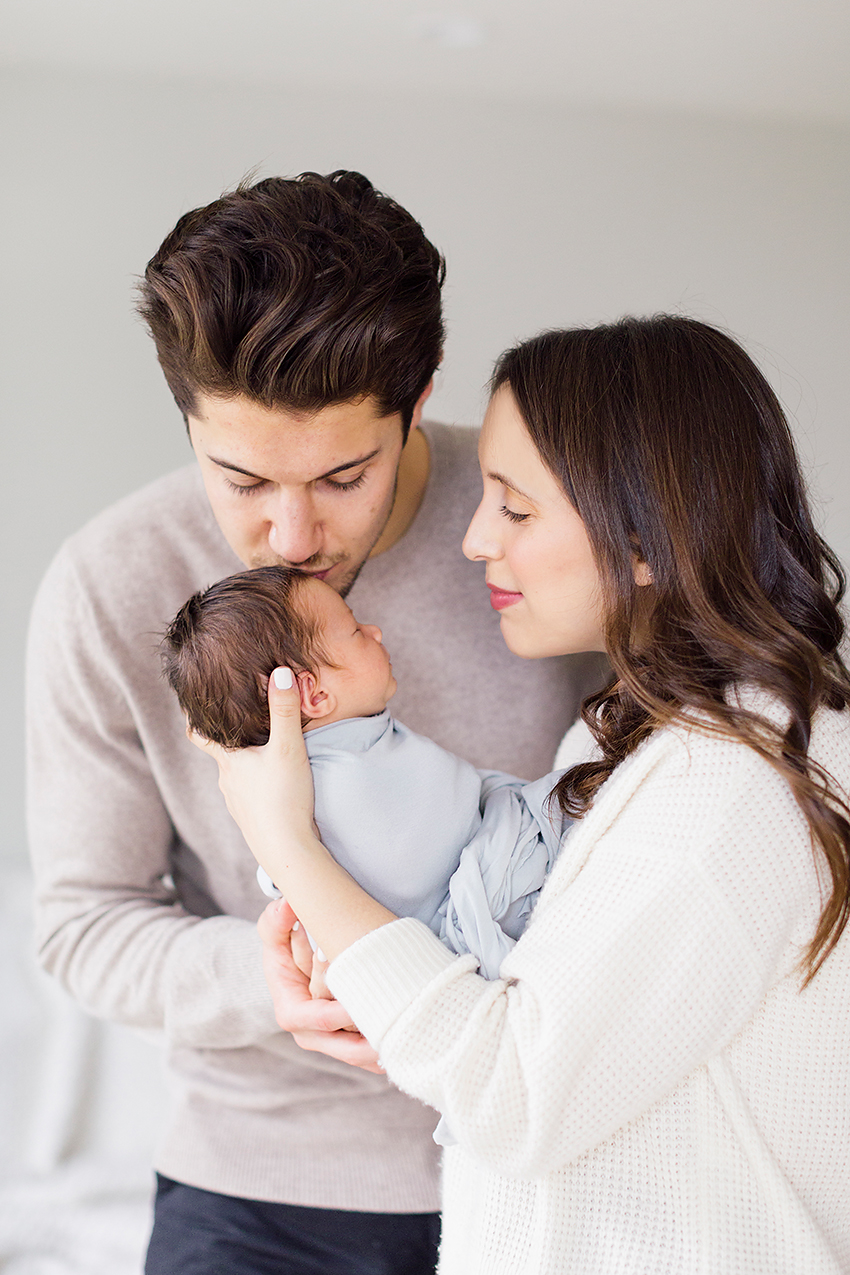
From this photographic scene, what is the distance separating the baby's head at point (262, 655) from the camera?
43.5 inches

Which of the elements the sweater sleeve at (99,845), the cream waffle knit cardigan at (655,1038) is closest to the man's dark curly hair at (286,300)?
the sweater sleeve at (99,845)

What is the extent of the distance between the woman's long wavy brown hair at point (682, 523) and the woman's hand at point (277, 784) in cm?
30

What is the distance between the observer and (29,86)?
2.13 metres

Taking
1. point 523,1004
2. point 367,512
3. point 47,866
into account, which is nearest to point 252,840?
point 523,1004

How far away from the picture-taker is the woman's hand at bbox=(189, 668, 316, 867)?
105cm

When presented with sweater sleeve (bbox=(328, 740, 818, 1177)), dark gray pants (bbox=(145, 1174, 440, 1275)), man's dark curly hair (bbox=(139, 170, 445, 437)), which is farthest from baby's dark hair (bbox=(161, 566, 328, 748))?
dark gray pants (bbox=(145, 1174, 440, 1275))

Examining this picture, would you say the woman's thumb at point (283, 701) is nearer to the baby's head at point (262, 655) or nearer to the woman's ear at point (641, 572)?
the baby's head at point (262, 655)

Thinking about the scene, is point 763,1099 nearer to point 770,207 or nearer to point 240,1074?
point 240,1074

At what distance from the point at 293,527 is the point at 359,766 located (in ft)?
1.04

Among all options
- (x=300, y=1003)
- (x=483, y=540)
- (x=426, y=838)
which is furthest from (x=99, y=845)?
(x=483, y=540)

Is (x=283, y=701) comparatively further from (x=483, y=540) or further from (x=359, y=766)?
(x=483, y=540)

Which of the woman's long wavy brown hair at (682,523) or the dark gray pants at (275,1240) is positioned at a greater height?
the woman's long wavy brown hair at (682,523)

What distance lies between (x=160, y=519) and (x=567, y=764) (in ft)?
2.31

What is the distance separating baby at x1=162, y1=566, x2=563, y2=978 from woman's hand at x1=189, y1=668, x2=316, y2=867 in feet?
0.11
